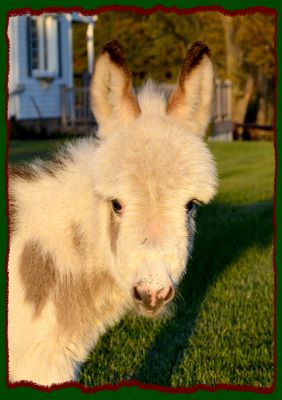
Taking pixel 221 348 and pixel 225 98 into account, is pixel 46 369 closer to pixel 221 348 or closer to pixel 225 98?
pixel 221 348

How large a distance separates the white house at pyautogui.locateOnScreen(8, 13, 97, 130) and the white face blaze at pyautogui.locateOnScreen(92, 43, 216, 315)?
53.2 ft

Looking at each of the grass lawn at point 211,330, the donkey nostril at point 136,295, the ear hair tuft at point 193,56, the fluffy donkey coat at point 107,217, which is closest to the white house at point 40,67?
the grass lawn at point 211,330

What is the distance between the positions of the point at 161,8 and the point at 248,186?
40.6 feet

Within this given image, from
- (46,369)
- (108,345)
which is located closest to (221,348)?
(108,345)

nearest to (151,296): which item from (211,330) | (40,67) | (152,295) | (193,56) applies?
(152,295)

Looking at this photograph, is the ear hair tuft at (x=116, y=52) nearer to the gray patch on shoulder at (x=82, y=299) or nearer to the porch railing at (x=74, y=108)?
the gray patch on shoulder at (x=82, y=299)

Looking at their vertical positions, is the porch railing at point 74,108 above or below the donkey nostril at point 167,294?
above

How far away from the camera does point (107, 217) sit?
321cm

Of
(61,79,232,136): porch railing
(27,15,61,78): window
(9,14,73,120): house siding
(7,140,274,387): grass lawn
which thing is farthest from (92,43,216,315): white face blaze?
(27,15,61,78): window

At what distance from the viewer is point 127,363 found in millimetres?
5242

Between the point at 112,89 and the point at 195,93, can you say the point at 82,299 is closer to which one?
the point at 112,89

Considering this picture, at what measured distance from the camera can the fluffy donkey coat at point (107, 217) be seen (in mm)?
2924

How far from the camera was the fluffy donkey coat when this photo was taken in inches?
115

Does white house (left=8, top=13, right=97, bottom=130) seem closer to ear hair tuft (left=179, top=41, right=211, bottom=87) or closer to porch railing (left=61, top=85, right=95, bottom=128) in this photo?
porch railing (left=61, top=85, right=95, bottom=128)
